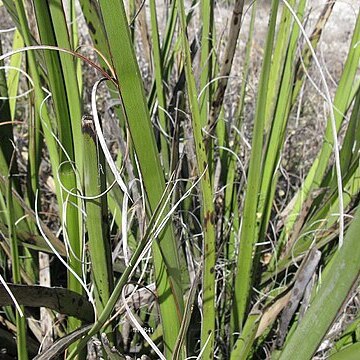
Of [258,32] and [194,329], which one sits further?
[258,32]

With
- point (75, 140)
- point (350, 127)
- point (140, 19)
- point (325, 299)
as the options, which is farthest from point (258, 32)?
point (325, 299)

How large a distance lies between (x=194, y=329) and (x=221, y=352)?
0.17 ft

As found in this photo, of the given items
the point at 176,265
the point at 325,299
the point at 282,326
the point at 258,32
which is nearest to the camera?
the point at 325,299

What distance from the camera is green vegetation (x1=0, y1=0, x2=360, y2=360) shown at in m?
0.37

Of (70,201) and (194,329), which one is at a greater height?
(70,201)

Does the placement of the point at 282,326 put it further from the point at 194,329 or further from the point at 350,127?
the point at 350,127

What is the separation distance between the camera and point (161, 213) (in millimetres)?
391

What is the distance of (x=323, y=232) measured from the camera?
2.04 ft

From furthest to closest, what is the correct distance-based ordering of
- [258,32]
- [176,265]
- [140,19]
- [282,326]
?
[258,32], [140,19], [282,326], [176,265]

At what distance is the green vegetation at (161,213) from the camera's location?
366 millimetres

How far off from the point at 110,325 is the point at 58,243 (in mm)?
111

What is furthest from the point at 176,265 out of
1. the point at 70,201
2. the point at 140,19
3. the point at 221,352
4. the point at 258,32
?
the point at 258,32

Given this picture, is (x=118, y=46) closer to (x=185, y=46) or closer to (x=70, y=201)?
(x=185, y=46)

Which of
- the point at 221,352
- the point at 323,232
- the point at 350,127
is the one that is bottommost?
the point at 221,352
